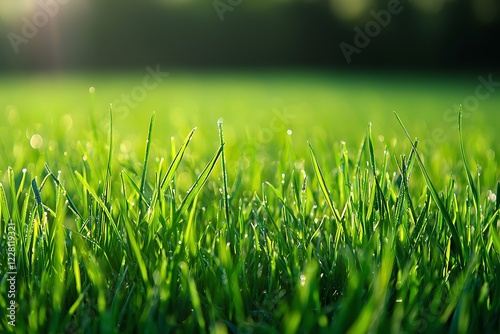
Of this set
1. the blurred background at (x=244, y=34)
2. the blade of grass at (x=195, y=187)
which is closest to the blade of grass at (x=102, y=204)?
the blade of grass at (x=195, y=187)

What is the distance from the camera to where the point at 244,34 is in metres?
22.0

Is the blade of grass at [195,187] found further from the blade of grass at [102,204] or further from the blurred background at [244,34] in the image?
the blurred background at [244,34]

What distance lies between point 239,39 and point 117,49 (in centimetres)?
459

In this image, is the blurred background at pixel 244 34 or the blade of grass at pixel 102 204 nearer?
the blade of grass at pixel 102 204

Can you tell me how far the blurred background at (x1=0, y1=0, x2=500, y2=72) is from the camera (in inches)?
768

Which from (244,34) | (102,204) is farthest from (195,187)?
(244,34)

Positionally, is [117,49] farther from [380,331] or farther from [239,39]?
[380,331]

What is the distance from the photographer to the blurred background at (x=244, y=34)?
64.0ft

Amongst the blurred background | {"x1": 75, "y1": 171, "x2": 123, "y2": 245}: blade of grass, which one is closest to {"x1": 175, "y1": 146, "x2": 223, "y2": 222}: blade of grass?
{"x1": 75, "y1": 171, "x2": 123, "y2": 245}: blade of grass

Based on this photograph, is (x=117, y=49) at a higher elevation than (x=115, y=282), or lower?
higher

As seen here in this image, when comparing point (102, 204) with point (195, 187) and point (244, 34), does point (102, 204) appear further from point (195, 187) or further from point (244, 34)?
point (244, 34)

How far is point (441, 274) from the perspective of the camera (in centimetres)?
96

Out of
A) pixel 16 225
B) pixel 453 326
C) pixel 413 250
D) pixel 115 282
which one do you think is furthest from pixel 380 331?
pixel 16 225

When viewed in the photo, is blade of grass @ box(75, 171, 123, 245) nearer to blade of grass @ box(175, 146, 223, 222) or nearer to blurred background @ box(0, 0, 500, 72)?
blade of grass @ box(175, 146, 223, 222)
